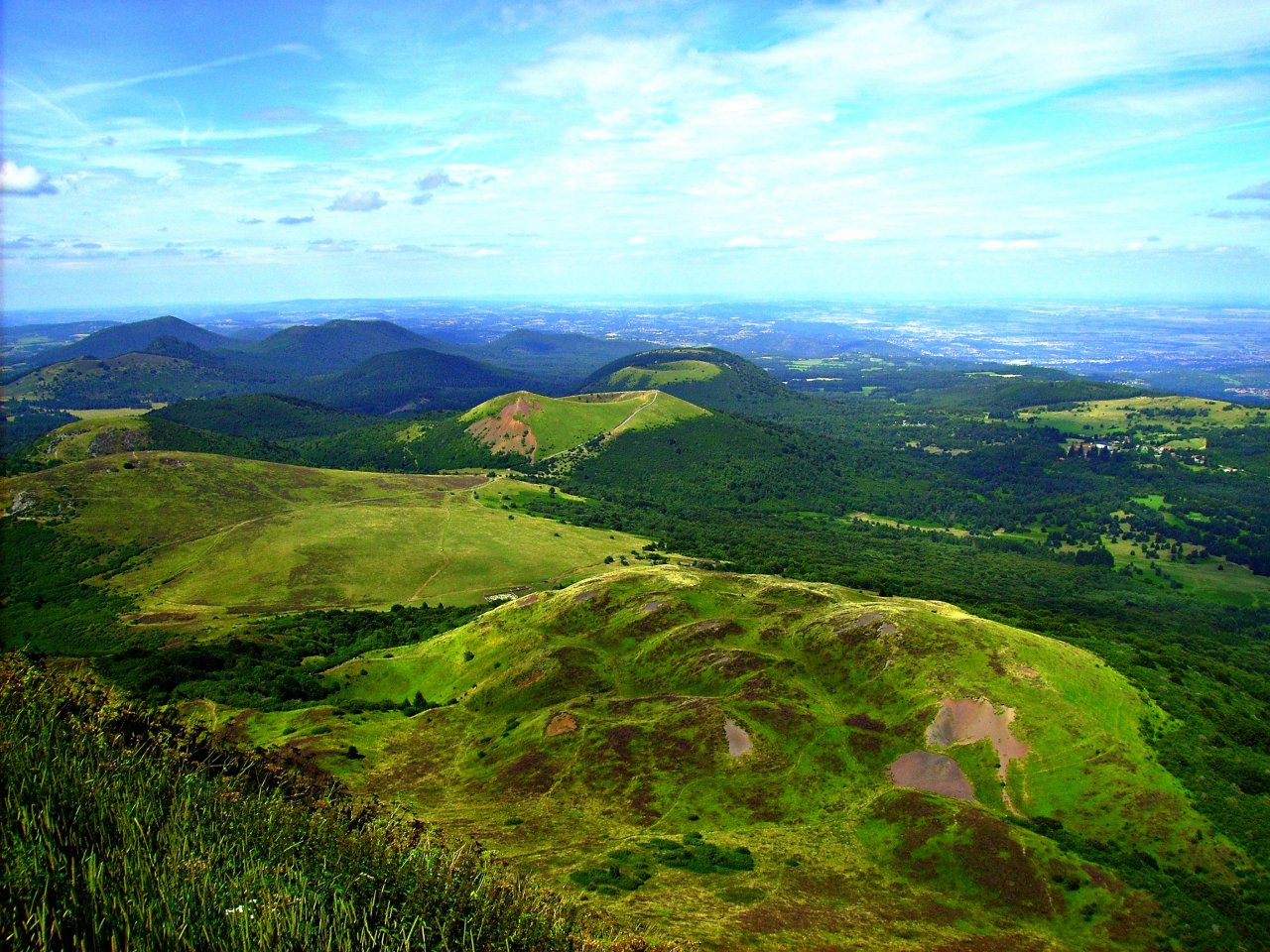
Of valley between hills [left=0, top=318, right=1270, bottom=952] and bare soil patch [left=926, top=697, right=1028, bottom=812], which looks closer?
valley between hills [left=0, top=318, right=1270, bottom=952]

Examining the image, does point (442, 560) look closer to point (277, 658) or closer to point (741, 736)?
point (277, 658)

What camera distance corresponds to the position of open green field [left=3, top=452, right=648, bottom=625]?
143250 millimetres

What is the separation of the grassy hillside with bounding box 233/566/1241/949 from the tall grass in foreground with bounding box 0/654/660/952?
16781 mm

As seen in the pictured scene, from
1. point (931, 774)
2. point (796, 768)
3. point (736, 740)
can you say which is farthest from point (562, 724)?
point (931, 774)

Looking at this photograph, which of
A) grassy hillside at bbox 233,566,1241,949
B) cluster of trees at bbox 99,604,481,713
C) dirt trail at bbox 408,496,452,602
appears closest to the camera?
grassy hillside at bbox 233,566,1241,949

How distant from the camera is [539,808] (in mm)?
61969

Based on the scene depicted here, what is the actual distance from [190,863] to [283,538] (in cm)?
15062

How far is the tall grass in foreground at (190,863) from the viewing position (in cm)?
2186

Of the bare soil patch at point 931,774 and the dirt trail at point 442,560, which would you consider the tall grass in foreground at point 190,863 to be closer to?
the bare soil patch at point 931,774

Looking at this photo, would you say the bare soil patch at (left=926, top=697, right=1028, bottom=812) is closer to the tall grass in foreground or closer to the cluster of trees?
the tall grass in foreground

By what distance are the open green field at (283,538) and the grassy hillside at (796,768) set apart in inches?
1877

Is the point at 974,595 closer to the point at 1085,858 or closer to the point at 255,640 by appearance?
the point at 1085,858

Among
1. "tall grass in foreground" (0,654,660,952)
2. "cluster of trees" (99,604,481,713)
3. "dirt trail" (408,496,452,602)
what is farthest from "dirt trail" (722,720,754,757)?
"dirt trail" (408,496,452,602)

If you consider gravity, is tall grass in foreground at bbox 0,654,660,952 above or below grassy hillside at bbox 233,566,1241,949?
above
